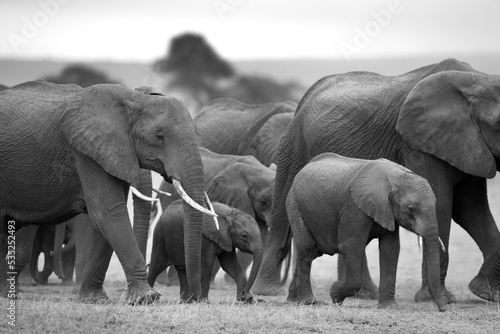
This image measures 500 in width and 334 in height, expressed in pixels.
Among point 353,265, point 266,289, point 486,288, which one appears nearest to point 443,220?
point 486,288

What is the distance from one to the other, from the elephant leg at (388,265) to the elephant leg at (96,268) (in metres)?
2.67

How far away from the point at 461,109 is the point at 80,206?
4.27m

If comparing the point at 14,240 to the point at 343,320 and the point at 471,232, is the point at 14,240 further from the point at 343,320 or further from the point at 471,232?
the point at 471,232

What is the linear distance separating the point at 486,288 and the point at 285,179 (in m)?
2.86

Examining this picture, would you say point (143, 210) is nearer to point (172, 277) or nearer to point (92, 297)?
point (92, 297)

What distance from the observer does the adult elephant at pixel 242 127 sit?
18.8 meters

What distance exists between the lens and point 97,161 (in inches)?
471

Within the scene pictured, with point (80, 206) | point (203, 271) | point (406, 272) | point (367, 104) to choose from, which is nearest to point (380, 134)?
point (367, 104)

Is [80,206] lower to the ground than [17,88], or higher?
lower

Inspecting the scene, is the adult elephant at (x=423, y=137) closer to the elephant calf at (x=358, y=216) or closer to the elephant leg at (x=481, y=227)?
the elephant leg at (x=481, y=227)

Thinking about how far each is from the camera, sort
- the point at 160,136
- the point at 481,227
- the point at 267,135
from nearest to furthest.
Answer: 1. the point at 160,136
2. the point at 481,227
3. the point at 267,135

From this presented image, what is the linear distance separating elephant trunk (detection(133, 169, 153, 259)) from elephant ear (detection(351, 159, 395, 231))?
2178 millimetres

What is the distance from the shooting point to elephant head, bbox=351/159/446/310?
11734mm

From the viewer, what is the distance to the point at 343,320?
10953 millimetres
